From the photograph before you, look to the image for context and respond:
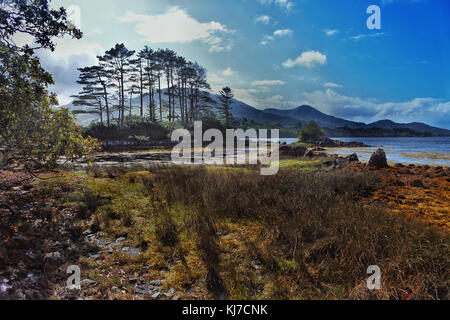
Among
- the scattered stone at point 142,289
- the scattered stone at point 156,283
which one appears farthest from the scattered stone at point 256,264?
the scattered stone at point 142,289

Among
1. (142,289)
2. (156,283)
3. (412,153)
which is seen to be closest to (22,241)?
(142,289)

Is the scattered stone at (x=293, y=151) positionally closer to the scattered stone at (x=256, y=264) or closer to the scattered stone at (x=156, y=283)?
the scattered stone at (x=256, y=264)

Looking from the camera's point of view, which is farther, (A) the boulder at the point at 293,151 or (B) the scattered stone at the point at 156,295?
(A) the boulder at the point at 293,151

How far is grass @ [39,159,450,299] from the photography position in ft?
8.63

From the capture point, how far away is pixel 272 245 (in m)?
3.65

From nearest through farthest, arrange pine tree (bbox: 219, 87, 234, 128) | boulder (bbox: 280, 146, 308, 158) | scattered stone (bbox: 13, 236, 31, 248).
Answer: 1. scattered stone (bbox: 13, 236, 31, 248)
2. boulder (bbox: 280, 146, 308, 158)
3. pine tree (bbox: 219, 87, 234, 128)

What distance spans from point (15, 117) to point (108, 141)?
86.2ft

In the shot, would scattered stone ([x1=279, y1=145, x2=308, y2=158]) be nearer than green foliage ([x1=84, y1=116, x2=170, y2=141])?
Yes

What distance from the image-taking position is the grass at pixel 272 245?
8.63ft

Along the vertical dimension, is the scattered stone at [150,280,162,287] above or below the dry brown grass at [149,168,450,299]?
below

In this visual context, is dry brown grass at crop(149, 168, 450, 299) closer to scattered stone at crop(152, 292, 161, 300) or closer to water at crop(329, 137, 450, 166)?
scattered stone at crop(152, 292, 161, 300)

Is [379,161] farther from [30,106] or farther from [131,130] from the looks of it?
[131,130]

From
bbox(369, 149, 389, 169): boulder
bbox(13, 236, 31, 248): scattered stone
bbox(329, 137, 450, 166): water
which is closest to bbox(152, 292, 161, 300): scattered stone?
bbox(13, 236, 31, 248): scattered stone
